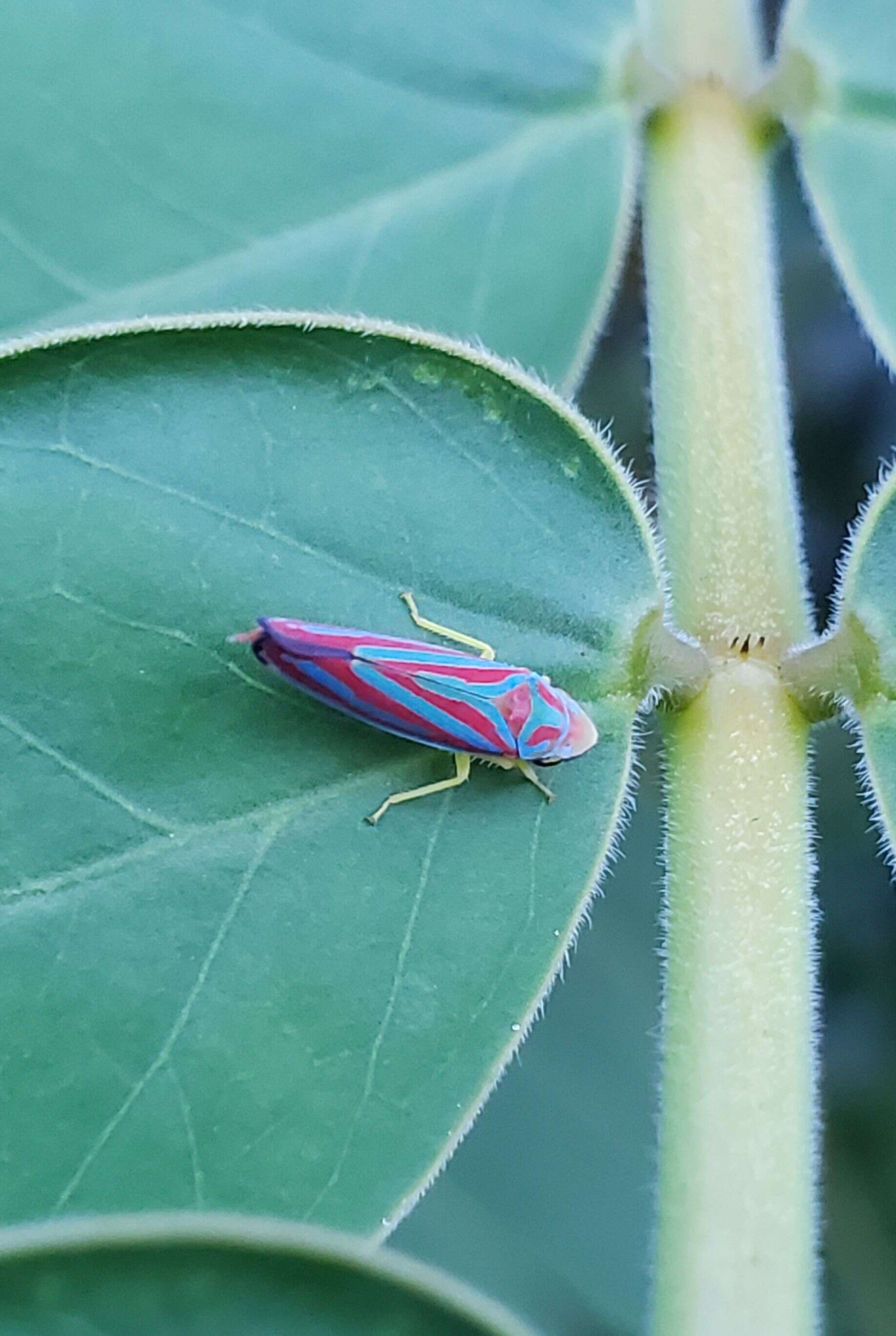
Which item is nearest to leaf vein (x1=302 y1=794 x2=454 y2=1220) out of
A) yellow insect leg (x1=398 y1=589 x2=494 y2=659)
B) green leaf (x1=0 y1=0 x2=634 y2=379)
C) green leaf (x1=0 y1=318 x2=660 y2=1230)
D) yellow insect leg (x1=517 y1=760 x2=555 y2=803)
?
green leaf (x1=0 y1=318 x2=660 y2=1230)

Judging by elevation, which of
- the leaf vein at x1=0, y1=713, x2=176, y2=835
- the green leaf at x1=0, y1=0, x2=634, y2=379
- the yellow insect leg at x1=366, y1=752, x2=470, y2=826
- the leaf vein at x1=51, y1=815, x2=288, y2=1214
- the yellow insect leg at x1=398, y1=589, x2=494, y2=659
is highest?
the green leaf at x1=0, y1=0, x2=634, y2=379

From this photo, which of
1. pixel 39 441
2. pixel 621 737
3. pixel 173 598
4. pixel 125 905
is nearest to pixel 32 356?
pixel 39 441

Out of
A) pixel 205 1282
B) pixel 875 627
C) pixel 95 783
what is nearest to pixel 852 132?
pixel 875 627

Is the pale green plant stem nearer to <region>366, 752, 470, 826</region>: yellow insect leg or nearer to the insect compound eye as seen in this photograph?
<region>366, 752, 470, 826</region>: yellow insect leg

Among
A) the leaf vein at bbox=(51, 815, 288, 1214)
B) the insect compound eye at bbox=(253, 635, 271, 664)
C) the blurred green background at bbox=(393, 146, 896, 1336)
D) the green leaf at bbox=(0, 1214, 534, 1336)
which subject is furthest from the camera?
the blurred green background at bbox=(393, 146, 896, 1336)

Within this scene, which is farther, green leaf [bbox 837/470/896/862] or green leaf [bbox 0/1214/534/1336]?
green leaf [bbox 837/470/896/862]

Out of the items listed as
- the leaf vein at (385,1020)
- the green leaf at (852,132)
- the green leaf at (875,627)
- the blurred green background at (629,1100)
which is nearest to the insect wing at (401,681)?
the leaf vein at (385,1020)

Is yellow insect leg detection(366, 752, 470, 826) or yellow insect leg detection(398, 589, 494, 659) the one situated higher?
yellow insect leg detection(398, 589, 494, 659)

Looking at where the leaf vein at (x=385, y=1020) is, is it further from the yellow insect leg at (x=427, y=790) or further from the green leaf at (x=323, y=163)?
the green leaf at (x=323, y=163)
